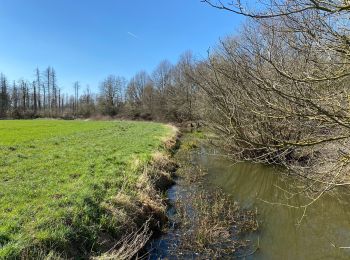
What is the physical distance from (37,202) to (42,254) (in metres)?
2.19

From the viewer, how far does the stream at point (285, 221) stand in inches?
275

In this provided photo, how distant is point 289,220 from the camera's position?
883cm

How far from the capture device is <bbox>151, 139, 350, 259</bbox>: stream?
699 cm

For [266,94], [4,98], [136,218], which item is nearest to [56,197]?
[136,218]

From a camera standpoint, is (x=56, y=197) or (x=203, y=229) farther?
(x=56, y=197)

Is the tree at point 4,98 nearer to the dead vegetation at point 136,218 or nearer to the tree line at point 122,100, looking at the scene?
the tree line at point 122,100

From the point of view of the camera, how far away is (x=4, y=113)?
60.5 meters

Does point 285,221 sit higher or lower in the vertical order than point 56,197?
lower

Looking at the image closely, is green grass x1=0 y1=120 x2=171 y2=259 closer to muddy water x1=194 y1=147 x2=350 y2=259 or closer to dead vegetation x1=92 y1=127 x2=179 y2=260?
dead vegetation x1=92 y1=127 x2=179 y2=260

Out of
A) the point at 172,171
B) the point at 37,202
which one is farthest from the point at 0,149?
the point at 37,202

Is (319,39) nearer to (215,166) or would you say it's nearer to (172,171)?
(172,171)

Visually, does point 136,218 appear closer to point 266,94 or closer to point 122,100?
point 266,94

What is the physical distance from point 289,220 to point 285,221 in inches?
5.8

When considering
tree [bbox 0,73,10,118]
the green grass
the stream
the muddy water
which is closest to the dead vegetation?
the green grass
